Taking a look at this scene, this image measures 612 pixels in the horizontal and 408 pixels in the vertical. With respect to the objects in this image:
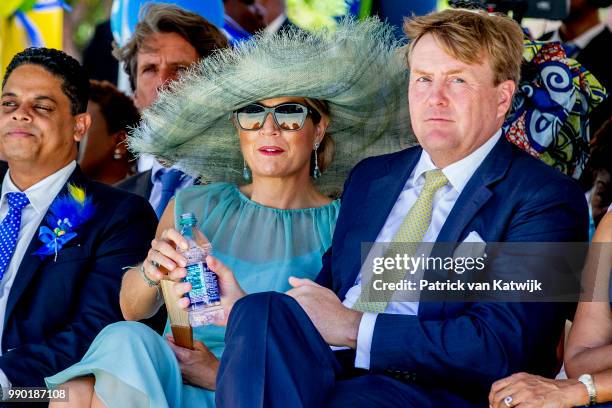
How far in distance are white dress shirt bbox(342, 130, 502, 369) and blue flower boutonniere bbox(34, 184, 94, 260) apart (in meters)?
1.14

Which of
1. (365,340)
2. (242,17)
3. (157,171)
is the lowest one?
(365,340)

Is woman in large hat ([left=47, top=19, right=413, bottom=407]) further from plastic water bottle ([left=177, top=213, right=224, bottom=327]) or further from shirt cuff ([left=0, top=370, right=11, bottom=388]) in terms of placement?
shirt cuff ([left=0, top=370, right=11, bottom=388])

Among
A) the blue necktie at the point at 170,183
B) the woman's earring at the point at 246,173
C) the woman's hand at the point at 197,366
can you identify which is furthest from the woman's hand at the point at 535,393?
the blue necktie at the point at 170,183

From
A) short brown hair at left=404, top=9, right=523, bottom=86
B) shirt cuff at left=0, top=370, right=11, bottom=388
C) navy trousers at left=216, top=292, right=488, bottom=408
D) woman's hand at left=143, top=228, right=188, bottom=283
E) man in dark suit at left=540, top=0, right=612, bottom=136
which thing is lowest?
shirt cuff at left=0, top=370, right=11, bottom=388

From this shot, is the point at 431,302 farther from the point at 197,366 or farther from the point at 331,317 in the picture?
the point at 197,366

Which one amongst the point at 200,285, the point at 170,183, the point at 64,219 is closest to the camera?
the point at 200,285

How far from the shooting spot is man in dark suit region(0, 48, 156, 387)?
394cm

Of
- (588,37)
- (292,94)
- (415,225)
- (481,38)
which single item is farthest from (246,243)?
(588,37)

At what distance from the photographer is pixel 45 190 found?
14.0ft

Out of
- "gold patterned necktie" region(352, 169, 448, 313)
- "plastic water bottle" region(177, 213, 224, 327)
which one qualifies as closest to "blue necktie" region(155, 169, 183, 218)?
"plastic water bottle" region(177, 213, 224, 327)

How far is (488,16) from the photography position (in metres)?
3.47

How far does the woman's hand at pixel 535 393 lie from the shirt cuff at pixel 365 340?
1.31ft

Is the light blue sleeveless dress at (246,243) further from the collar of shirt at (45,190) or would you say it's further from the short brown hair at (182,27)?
the short brown hair at (182,27)

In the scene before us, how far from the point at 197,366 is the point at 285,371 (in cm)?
74
